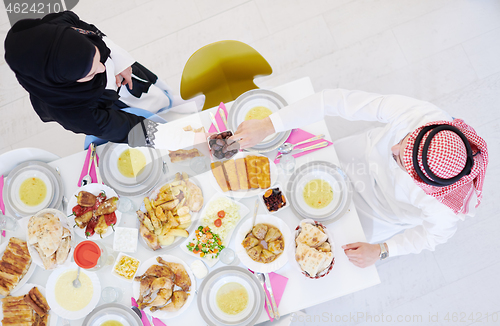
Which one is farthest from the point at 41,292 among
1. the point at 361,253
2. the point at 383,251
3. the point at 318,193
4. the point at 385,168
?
the point at 385,168

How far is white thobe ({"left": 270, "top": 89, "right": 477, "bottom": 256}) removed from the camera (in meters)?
1.36

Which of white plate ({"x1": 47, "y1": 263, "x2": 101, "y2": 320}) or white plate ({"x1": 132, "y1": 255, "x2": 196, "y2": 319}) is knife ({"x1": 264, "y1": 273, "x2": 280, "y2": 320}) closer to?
white plate ({"x1": 132, "y1": 255, "x2": 196, "y2": 319})

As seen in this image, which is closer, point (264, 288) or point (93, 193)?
point (264, 288)

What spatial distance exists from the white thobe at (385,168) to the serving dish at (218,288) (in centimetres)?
68

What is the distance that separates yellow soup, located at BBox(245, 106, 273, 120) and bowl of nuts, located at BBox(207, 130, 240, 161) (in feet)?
0.71

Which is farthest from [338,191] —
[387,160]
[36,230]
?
[36,230]

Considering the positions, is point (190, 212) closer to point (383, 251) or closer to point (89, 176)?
point (89, 176)

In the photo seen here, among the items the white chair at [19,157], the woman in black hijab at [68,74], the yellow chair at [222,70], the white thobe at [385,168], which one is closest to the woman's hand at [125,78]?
the woman in black hijab at [68,74]

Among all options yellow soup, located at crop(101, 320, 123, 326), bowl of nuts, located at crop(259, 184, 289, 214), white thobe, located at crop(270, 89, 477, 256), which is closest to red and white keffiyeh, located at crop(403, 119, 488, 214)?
white thobe, located at crop(270, 89, 477, 256)

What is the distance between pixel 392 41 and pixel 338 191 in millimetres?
1807

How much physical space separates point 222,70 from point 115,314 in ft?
4.52

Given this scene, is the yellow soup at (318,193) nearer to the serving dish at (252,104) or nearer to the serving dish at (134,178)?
the serving dish at (252,104)

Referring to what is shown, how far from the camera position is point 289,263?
1451 millimetres

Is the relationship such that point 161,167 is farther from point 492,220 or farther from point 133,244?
point 492,220
